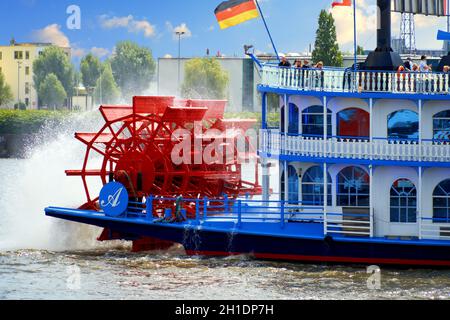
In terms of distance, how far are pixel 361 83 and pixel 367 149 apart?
126cm

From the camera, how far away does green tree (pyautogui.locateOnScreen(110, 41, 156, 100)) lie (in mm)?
108375

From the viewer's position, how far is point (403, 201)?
26156 mm

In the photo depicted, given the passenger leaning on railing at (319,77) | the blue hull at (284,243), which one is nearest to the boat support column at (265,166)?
the blue hull at (284,243)

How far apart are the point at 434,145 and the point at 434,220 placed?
4.67ft

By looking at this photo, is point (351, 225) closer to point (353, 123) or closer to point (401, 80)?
point (353, 123)

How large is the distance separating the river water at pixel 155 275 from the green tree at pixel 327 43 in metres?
34.2

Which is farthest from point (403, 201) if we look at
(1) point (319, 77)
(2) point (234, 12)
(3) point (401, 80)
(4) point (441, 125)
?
(2) point (234, 12)

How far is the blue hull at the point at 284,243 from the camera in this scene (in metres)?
25.6

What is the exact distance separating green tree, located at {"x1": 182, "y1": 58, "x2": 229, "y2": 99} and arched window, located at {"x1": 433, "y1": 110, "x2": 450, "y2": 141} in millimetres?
56004

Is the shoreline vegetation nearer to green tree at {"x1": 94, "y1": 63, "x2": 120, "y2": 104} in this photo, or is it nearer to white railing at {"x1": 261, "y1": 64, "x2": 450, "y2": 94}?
green tree at {"x1": 94, "y1": 63, "x2": 120, "y2": 104}

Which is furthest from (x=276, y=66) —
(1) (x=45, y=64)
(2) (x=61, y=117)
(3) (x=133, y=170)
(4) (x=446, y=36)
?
(1) (x=45, y=64)

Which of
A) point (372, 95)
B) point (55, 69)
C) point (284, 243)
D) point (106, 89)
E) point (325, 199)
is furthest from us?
point (55, 69)

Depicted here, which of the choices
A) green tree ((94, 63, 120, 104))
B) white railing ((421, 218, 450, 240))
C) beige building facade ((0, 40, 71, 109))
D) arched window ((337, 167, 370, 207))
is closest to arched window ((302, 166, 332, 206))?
arched window ((337, 167, 370, 207))

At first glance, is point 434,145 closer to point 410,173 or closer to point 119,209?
point 410,173
